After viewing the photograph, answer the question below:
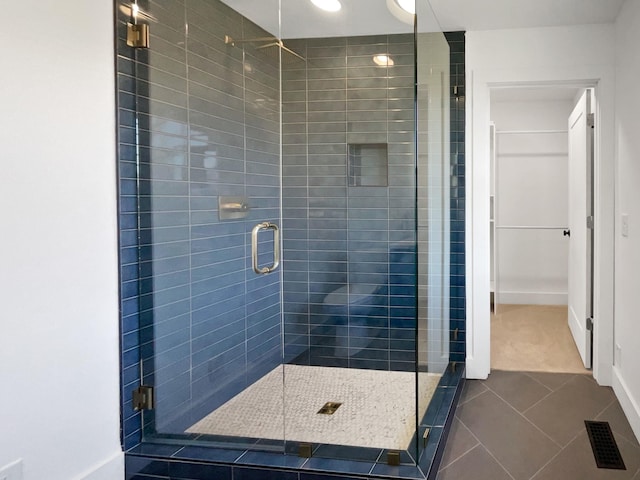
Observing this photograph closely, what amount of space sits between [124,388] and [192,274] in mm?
538

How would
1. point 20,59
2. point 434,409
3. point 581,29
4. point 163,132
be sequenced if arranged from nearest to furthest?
point 20,59, point 163,132, point 434,409, point 581,29

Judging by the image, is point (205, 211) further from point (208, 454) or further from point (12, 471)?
point (12, 471)

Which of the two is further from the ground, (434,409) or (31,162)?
(31,162)

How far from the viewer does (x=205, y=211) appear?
2.59m

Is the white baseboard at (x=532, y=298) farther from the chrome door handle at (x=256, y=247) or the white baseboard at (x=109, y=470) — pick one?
the white baseboard at (x=109, y=470)

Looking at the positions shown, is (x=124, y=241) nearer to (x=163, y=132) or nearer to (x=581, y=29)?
(x=163, y=132)

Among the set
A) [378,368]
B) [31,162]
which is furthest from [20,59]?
[378,368]

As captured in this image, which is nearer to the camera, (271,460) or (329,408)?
(271,460)

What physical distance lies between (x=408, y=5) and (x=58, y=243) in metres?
1.69

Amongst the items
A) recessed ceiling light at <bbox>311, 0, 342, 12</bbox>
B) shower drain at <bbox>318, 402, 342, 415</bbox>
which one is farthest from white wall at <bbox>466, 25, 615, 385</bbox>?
shower drain at <bbox>318, 402, 342, 415</bbox>

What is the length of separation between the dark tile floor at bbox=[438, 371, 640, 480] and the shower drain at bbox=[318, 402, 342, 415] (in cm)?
54

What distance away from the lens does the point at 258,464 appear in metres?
2.34

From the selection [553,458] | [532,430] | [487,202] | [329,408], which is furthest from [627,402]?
[329,408]

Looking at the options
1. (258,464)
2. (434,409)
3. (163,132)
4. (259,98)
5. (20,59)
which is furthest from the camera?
(434,409)
